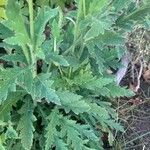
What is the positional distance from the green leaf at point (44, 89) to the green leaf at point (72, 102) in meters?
0.15

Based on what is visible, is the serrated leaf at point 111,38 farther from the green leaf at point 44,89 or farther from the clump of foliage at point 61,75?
the green leaf at point 44,89

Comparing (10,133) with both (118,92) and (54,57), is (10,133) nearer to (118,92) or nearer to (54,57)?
(54,57)

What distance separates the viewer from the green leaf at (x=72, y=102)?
6.97ft

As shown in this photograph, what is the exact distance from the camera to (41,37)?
6.26 feet

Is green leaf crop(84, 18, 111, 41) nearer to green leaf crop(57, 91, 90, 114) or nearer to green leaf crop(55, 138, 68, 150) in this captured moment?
green leaf crop(57, 91, 90, 114)

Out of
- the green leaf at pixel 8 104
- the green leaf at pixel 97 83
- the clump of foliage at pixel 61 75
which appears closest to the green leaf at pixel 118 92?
the clump of foliage at pixel 61 75

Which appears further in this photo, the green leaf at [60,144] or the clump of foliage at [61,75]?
the green leaf at [60,144]

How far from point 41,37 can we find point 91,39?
38 cm

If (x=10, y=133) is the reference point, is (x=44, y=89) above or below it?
above

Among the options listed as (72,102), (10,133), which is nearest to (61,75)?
(72,102)

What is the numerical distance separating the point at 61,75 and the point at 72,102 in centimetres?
15

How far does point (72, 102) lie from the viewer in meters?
2.16

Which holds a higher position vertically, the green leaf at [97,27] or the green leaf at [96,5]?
the green leaf at [96,5]

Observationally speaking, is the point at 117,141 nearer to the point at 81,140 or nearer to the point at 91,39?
the point at 81,140
